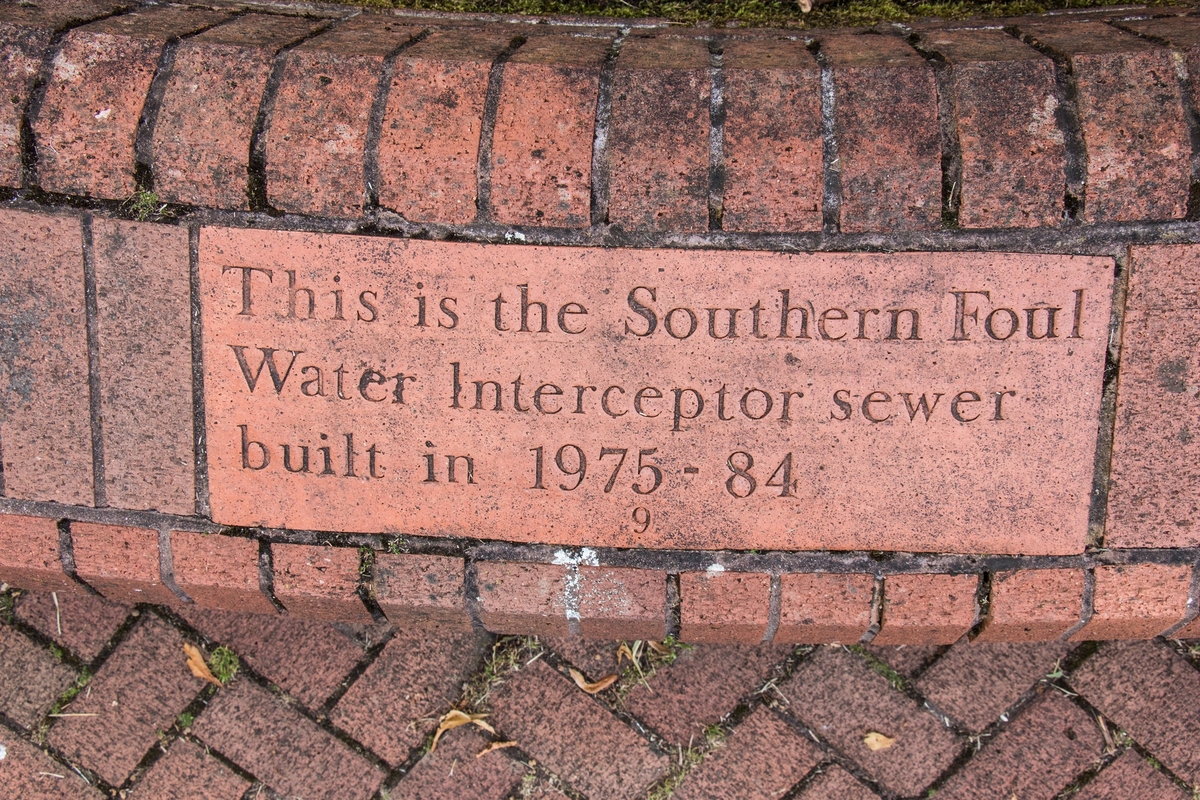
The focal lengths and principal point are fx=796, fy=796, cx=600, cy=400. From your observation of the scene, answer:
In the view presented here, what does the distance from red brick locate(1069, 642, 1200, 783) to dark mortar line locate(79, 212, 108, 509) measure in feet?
7.57

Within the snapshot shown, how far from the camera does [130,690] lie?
207cm

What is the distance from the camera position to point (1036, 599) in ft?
5.16

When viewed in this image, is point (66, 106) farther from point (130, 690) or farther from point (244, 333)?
point (130, 690)

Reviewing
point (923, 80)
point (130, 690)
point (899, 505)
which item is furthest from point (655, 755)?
point (923, 80)

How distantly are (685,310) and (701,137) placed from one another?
30 cm

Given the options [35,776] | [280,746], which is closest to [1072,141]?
[280,746]

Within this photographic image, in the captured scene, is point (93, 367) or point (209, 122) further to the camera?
point (93, 367)

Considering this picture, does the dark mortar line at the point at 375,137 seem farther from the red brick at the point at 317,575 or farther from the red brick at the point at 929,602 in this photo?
the red brick at the point at 929,602

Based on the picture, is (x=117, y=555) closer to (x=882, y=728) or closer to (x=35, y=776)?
(x=35, y=776)

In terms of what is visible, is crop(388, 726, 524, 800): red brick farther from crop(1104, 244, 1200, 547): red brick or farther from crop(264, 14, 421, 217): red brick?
crop(1104, 244, 1200, 547): red brick

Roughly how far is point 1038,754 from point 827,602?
937mm

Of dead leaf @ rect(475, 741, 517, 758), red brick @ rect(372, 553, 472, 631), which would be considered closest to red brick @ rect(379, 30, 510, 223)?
red brick @ rect(372, 553, 472, 631)

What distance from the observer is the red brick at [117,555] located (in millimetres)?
1621

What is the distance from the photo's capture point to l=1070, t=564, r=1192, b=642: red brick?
1.56 meters
